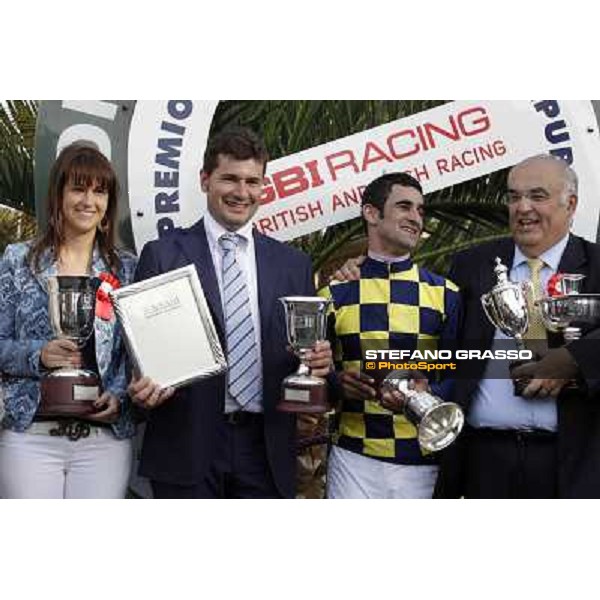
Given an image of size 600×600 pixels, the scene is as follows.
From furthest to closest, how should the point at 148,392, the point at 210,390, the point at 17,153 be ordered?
1. the point at 17,153
2. the point at 210,390
3. the point at 148,392

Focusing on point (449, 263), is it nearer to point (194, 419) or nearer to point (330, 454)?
Result: point (330, 454)

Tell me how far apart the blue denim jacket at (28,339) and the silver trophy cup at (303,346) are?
0.55m

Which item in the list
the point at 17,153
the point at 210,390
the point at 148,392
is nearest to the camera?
the point at 148,392

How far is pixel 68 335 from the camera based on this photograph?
123 inches

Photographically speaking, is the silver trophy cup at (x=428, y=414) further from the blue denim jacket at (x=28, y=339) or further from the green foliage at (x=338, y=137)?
the blue denim jacket at (x=28, y=339)

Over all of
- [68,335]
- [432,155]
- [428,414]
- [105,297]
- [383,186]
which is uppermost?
[432,155]

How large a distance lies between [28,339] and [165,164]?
29.4 inches

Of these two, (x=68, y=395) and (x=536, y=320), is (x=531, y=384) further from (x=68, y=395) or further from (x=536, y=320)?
(x=68, y=395)

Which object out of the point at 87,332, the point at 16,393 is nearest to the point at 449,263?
the point at 87,332

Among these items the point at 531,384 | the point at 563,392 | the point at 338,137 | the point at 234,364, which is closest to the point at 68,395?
the point at 234,364

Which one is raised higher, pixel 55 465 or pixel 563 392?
pixel 563 392

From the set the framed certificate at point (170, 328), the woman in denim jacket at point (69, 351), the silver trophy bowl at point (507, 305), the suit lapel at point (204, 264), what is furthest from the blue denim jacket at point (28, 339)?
the silver trophy bowl at point (507, 305)

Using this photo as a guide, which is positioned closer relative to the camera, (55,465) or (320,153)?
(55,465)

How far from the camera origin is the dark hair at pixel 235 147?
10.6 feet
